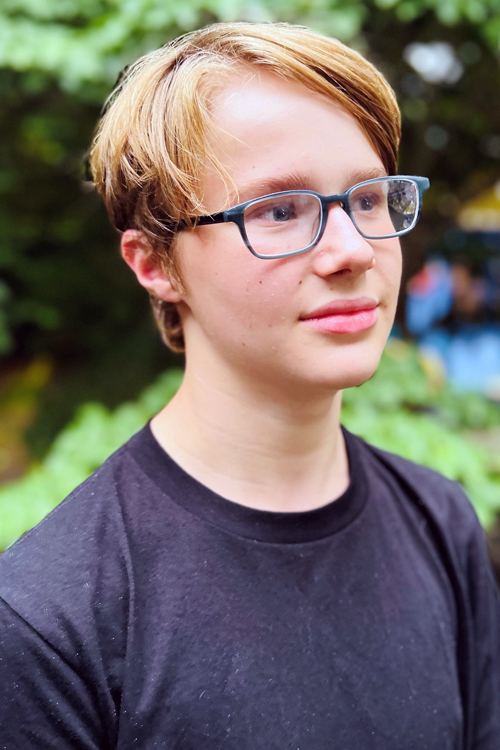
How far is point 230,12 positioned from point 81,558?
2.52 m

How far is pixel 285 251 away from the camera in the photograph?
114 cm

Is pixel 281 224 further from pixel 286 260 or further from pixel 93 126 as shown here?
pixel 93 126

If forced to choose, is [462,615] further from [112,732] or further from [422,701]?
[112,732]

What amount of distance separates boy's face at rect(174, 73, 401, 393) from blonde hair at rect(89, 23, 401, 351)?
0.11 ft

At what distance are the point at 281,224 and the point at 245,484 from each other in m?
0.52

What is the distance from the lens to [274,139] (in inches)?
44.9

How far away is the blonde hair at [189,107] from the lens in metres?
1.19

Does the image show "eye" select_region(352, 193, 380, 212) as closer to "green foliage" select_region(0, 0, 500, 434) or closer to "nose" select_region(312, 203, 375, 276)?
"nose" select_region(312, 203, 375, 276)

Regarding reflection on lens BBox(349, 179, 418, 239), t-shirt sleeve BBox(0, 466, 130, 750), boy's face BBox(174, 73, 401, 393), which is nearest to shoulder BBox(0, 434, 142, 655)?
t-shirt sleeve BBox(0, 466, 130, 750)

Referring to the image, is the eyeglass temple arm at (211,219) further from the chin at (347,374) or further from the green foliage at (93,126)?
the green foliage at (93,126)

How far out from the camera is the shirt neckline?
1223 mm

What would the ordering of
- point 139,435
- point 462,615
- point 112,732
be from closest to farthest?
point 112,732 → point 139,435 → point 462,615

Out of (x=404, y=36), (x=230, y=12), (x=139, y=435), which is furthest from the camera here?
(x=404, y=36)

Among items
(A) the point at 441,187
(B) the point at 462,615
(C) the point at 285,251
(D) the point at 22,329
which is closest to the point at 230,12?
(C) the point at 285,251
